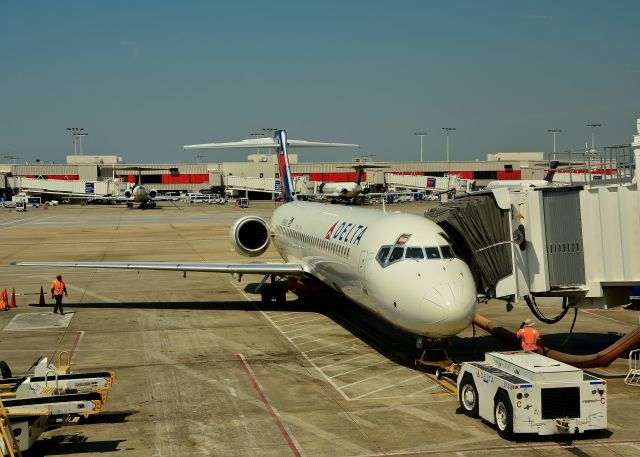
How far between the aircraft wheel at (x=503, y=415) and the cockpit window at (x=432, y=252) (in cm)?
454

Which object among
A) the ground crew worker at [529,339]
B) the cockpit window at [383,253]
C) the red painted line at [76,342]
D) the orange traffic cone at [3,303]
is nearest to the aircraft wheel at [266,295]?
the red painted line at [76,342]

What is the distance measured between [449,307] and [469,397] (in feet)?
6.87

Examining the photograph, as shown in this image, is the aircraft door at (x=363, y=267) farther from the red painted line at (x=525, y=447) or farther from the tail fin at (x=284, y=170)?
the tail fin at (x=284, y=170)

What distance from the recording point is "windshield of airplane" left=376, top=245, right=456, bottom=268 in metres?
17.5

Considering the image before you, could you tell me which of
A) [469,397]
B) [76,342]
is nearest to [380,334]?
[469,397]

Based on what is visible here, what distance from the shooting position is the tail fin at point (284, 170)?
37372mm

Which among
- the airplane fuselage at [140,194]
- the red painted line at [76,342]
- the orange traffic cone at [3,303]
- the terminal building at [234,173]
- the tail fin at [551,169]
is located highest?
the terminal building at [234,173]

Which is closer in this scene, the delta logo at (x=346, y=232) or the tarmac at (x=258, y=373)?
the tarmac at (x=258, y=373)

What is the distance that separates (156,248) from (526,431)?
136 ft

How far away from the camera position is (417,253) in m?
17.6

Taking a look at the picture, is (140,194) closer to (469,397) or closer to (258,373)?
(258,373)

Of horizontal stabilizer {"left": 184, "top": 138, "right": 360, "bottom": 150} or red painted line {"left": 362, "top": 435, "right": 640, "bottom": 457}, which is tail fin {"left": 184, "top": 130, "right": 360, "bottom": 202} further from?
red painted line {"left": 362, "top": 435, "right": 640, "bottom": 457}

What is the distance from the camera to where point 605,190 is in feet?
57.2

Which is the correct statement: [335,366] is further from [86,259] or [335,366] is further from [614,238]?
[86,259]
